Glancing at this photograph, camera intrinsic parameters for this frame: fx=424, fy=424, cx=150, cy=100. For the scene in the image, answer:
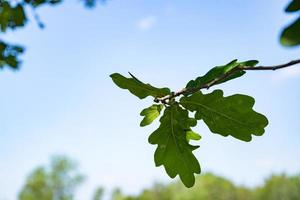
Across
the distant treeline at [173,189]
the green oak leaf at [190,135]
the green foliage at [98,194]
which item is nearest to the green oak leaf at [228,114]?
the green oak leaf at [190,135]

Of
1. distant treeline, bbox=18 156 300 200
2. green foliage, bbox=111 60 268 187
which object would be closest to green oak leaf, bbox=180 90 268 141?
green foliage, bbox=111 60 268 187

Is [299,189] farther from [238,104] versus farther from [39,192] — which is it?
[238,104]

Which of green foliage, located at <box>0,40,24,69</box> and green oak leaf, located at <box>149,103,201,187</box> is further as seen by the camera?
green foliage, located at <box>0,40,24,69</box>

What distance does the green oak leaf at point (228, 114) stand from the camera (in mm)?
2039

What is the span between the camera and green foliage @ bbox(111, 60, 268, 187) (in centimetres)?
196

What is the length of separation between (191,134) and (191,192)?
59.7 m

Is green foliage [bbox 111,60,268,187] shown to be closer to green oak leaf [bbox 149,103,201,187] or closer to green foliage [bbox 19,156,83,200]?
green oak leaf [bbox 149,103,201,187]

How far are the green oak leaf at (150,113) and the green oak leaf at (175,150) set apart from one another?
0.15ft

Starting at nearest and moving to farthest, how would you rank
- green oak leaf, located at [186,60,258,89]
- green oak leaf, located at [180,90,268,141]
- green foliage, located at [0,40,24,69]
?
green oak leaf, located at [186,60,258,89] → green oak leaf, located at [180,90,268,141] → green foliage, located at [0,40,24,69]

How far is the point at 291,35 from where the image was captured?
1010mm

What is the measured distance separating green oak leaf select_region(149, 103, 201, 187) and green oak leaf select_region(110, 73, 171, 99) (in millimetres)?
183

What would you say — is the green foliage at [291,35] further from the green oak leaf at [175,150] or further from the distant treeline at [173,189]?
the distant treeline at [173,189]

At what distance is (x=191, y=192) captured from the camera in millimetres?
60188

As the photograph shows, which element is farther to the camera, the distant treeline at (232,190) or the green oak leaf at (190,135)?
the distant treeline at (232,190)
